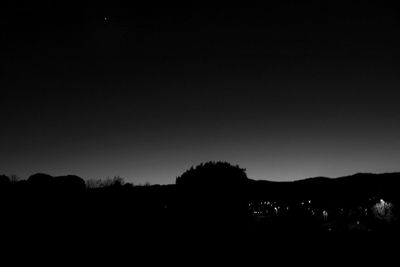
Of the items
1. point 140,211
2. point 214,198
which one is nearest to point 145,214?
point 140,211

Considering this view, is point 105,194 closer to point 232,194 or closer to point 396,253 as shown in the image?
point 232,194

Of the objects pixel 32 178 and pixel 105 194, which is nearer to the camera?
pixel 32 178

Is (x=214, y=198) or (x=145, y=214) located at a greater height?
(x=214, y=198)

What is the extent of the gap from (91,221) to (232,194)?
26.0 feet

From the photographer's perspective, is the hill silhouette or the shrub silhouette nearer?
the hill silhouette

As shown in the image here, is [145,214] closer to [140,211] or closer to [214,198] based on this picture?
[140,211]

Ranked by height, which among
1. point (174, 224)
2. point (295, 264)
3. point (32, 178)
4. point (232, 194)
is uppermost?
point (32, 178)

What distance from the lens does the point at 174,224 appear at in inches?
732

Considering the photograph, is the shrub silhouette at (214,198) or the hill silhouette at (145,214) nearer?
the hill silhouette at (145,214)

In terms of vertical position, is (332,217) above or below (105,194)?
below

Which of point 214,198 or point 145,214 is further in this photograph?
point 145,214

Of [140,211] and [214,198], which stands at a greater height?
[214,198]

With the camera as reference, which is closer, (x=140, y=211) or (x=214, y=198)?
(x=214, y=198)

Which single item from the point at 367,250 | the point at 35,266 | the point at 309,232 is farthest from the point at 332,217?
the point at 35,266
